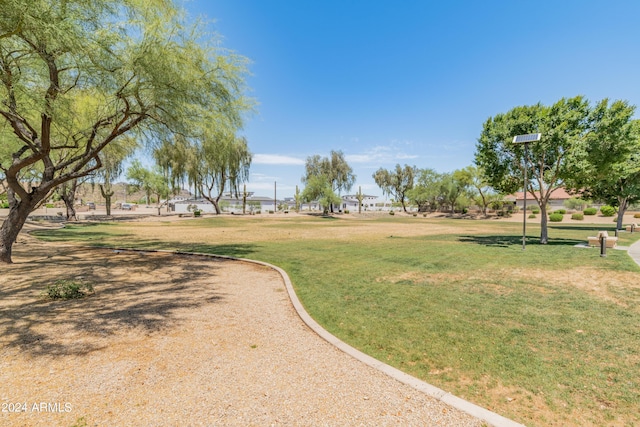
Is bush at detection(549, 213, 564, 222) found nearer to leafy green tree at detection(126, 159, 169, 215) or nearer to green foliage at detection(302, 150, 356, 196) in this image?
green foliage at detection(302, 150, 356, 196)

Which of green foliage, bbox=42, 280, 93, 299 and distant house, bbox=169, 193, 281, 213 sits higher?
distant house, bbox=169, 193, 281, 213

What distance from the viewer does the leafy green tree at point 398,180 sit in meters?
77.3

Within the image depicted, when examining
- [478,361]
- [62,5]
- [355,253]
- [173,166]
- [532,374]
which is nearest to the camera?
[532,374]

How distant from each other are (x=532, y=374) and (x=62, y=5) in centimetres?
1230

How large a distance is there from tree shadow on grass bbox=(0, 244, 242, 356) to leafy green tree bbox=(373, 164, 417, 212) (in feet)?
233

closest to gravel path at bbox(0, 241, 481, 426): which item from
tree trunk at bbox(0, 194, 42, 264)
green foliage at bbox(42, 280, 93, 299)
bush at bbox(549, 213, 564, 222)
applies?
green foliage at bbox(42, 280, 93, 299)

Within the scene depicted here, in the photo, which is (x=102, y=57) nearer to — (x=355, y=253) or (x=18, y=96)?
(x=18, y=96)

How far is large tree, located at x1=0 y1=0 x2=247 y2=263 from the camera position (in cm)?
748

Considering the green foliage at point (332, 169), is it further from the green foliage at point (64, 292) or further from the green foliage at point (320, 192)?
the green foliage at point (64, 292)

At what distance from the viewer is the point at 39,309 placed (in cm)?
616

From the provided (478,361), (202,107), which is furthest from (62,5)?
(478,361)

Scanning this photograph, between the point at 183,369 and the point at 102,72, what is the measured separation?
964 centimetres

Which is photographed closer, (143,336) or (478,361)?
(478,361)

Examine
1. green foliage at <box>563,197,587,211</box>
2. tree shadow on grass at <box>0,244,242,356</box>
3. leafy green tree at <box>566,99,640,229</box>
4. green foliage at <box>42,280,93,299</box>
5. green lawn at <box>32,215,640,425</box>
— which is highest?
leafy green tree at <box>566,99,640,229</box>
